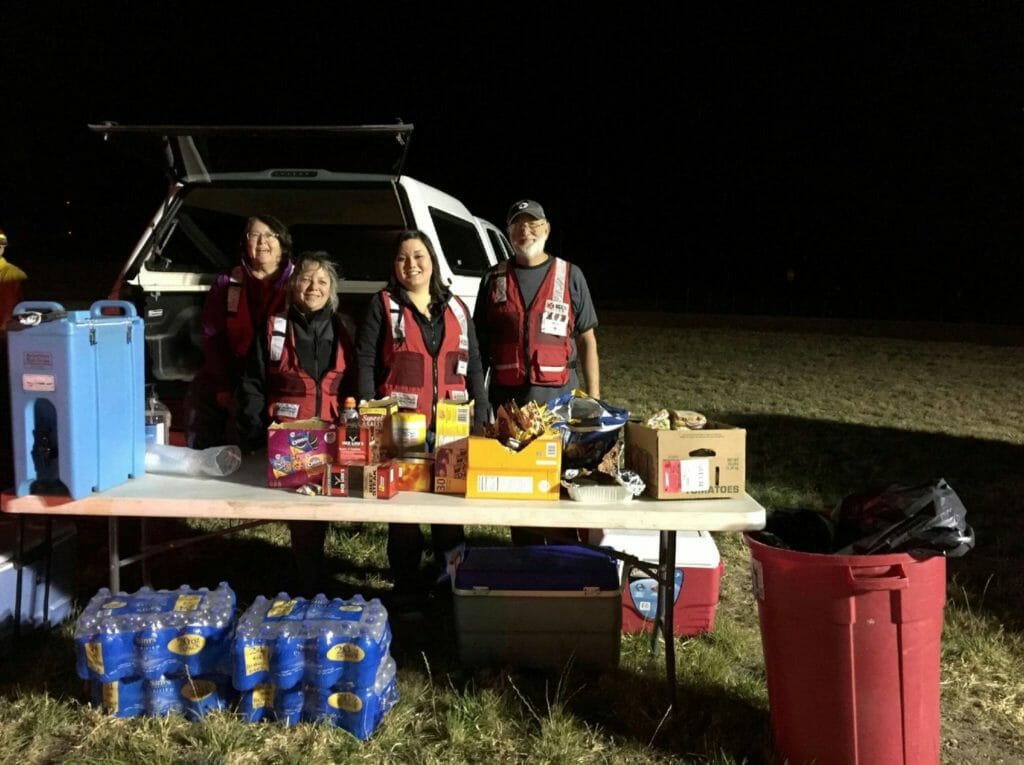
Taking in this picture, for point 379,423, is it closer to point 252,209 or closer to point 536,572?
point 536,572

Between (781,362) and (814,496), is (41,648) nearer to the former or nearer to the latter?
(814,496)

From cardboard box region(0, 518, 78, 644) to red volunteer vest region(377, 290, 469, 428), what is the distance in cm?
160

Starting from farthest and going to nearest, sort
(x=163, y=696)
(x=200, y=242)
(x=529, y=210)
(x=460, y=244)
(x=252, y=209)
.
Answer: (x=460, y=244)
(x=252, y=209)
(x=200, y=242)
(x=529, y=210)
(x=163, y=696)

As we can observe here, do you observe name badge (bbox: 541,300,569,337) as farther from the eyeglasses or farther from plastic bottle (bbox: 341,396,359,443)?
plastic bottle (bbox: 341,396,359,443)

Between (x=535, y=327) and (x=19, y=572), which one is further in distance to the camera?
(x=535, y=327)

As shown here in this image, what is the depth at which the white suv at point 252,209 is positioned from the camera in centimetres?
423

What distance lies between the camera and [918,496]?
2.53 meters

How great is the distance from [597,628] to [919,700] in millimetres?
1200

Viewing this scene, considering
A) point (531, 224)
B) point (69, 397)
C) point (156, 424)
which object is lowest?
point (156, 424)

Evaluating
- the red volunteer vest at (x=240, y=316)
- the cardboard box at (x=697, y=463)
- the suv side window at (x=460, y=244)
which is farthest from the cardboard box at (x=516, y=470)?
the suv side window at (x=460, y=244)

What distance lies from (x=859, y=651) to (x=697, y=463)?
2.43 ft

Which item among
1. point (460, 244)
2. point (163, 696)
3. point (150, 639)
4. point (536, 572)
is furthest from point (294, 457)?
point (460, 244)

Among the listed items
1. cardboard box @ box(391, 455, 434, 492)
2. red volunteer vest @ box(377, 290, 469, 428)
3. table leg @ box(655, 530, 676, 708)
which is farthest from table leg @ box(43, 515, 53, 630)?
table leg @ box(655, 530, 676, 708)

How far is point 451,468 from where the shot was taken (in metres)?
2.84
